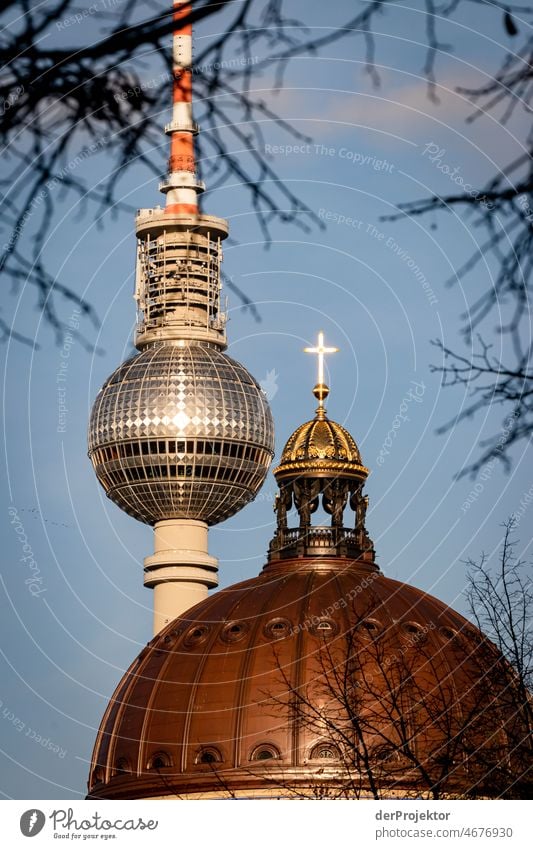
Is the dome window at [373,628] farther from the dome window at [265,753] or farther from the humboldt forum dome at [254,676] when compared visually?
the dome window at [265,753]

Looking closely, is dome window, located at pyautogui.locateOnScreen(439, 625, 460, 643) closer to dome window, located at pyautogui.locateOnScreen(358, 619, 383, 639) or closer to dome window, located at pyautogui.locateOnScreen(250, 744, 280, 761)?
dome window, located at pyautogui.locateOnScreen(358, 619, 383, 639)

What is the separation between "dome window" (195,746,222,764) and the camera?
118312 mm

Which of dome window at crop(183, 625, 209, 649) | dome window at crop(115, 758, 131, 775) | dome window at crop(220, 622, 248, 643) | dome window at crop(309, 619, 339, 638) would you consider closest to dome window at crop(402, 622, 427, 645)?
dome window at crop(309, 619, 339, 638)

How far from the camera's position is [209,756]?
118625 mm

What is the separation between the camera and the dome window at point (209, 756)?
388 ft

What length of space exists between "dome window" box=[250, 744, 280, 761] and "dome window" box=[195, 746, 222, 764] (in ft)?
6.02

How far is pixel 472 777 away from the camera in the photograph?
56.2m

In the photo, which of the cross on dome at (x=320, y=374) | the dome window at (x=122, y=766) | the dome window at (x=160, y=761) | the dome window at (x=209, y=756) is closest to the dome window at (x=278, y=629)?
the dome window at (x=209, y=756)

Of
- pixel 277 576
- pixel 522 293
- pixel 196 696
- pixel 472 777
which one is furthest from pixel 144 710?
pixel 522 293

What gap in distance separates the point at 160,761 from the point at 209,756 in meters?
3.32

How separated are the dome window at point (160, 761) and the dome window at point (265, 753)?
486 cm

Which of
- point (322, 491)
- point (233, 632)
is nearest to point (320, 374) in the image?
point (322, 491)
